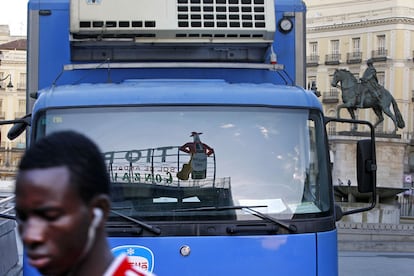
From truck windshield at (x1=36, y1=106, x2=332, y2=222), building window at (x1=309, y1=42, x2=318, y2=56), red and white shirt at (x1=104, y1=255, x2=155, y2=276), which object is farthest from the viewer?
building window at (x1=309, y1=42, x2=318, y2=56)

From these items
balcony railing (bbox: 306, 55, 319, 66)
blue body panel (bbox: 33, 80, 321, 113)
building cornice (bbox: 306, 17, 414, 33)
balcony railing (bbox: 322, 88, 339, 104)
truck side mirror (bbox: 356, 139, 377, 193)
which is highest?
building cornice (bbox: 306, 17, 414, 33)

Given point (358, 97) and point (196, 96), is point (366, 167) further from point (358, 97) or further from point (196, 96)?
point (358, 97)

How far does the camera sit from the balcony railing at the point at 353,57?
84.5m

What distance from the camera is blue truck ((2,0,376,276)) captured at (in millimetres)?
5711

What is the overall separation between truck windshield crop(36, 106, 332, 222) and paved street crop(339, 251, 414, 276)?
9.34 m

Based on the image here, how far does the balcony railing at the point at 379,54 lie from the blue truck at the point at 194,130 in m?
77.3

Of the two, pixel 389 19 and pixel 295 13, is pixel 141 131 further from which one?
pixel 389 19

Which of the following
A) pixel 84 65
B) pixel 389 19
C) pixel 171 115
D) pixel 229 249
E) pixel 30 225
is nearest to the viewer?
pixel 30 225

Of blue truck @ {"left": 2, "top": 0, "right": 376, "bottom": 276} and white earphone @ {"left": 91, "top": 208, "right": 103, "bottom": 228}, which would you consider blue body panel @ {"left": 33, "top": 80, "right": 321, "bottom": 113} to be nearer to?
Answer: blue truck @ {"left": 2, "top": 0, "right": 376, "bottom": 276}

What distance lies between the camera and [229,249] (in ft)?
18.7

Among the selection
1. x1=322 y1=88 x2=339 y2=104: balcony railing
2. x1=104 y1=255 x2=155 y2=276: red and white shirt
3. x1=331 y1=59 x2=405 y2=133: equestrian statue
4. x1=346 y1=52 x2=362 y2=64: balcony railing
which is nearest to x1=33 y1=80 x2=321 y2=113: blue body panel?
x1=104 y1=255 x2=155 y2=276: red and white shirt

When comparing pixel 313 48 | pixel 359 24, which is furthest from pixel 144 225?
pixel 313 48

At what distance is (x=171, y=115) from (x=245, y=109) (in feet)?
1.65

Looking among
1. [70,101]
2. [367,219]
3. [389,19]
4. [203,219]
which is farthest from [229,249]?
[389,19]
